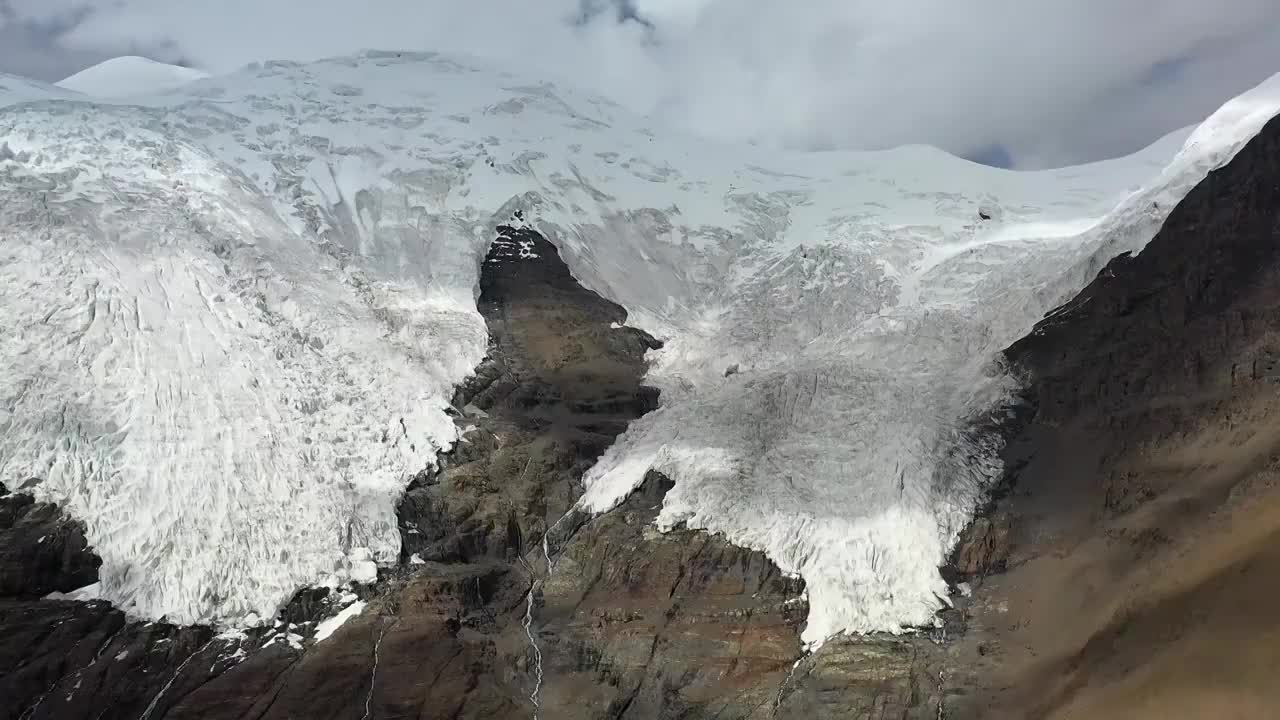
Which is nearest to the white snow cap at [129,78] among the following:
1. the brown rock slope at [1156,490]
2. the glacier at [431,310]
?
the glacier at [431,310]

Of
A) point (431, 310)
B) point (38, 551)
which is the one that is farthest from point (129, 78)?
point (38, 551)

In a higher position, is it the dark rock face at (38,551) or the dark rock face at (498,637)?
the dark rock face at (38,551)

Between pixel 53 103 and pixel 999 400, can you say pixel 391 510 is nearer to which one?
pixel 999 400

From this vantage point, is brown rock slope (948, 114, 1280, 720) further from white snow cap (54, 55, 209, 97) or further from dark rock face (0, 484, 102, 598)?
white snow cap (54, 55, 209, 97)

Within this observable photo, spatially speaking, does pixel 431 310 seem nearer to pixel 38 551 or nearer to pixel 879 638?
pixel 38 551

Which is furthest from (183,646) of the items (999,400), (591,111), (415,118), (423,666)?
(591,111)

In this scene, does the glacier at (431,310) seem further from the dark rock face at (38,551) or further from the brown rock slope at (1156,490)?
the brown rock slope at (1156,490)
